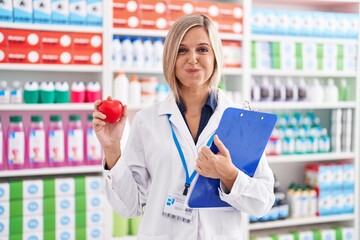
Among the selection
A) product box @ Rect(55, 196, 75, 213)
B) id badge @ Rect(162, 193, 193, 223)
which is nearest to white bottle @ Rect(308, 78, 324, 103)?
product box @ Rect(55, 196, 75, 213)

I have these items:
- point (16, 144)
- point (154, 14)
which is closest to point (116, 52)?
point (154, 14)

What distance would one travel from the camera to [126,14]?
3604 mm

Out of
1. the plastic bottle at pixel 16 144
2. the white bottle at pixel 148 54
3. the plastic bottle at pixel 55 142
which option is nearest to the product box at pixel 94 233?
the plastic bottle at pixel 55 142

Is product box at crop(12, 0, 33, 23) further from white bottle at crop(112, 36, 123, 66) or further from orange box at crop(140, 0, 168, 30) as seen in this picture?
orange box at crop(140, 0, 168, 30)

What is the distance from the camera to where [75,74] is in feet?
12.7

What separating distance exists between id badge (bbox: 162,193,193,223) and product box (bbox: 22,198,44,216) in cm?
188

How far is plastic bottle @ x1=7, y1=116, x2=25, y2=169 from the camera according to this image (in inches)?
132

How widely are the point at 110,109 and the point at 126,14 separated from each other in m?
2.01

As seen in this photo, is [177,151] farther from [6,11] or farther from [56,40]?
[6,11]

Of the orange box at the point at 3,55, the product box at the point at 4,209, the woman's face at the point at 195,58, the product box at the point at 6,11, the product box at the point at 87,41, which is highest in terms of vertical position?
the product box at the point at 6,11

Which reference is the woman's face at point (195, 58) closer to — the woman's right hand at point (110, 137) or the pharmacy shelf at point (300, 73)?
the woman's right hand at point (110, 137)

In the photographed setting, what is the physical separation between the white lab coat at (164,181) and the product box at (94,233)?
69.5 inches

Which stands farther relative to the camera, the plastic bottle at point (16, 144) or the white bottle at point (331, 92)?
the white bottle at point (331, 92)

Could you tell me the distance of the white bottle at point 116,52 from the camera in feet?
11.7
